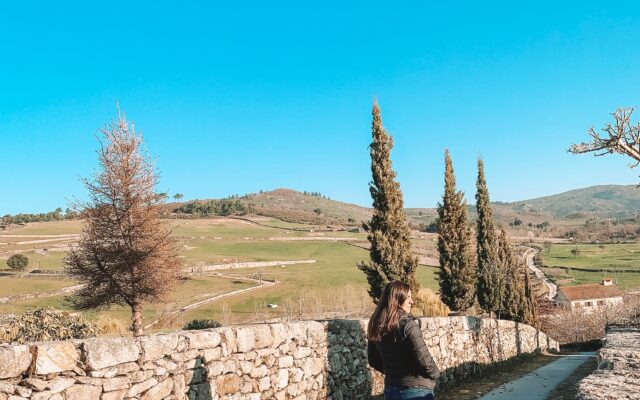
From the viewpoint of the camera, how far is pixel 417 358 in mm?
4395

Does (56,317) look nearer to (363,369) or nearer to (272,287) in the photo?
(363,369)

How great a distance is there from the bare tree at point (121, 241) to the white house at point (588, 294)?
201ft

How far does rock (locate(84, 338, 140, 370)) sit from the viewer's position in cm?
455

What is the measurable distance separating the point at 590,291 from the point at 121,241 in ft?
228

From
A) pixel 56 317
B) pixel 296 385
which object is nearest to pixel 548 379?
pixel 296 385

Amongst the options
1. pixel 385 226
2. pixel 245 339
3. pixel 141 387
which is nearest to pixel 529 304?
pixel 385 226

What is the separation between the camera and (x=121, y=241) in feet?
63.3

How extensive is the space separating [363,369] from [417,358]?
16.8 feet

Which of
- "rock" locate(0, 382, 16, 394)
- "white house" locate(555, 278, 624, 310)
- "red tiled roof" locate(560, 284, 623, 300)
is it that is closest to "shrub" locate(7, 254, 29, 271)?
"rock" locate(0, 382, 16, 394)

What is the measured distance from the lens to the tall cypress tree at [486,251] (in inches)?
1215

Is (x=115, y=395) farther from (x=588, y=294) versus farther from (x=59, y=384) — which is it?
(x=588, y=294)

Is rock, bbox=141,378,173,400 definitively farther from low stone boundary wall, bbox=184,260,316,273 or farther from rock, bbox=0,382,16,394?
low stone boundary wall, bbox=184,260,316,273

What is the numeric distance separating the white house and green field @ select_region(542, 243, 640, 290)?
429cm

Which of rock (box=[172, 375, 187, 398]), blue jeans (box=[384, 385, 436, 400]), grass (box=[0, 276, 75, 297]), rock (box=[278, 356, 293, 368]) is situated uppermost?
blue jeans (box=[384, 385, 436, 400])
